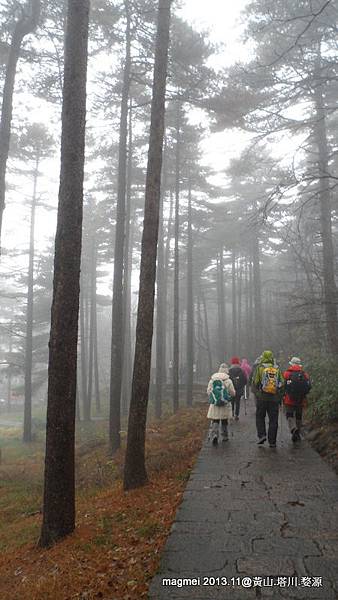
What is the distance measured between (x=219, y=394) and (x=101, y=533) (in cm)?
450

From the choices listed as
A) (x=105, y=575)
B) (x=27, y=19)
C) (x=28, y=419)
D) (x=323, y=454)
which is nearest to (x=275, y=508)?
(x=105, y=575)

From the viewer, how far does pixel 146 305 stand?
8172mm

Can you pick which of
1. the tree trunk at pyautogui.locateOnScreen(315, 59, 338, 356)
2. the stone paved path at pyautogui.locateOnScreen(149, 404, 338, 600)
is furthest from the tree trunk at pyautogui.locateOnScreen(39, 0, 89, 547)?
the tree trunk at pyautogui.locateOnScreen(315, 59, 338, 356)

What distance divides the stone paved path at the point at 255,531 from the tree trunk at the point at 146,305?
1300 millimetres

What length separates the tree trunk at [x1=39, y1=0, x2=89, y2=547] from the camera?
6.09 meters

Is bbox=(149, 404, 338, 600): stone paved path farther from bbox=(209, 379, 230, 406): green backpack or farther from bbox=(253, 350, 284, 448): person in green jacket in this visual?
bbox=(209, 379, 230, 406): green backpack

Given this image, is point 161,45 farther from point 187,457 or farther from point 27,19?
point 187,457

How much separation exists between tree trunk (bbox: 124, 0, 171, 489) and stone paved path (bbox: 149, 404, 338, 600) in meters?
1.30

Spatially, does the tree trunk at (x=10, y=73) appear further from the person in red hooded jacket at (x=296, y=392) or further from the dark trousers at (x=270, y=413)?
the person in red hooded jacket at (x=296, y=392)

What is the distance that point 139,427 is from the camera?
794 centimetres

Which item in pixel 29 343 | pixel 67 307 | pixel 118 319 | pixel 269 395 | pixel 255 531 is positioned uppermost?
pixel 118 319

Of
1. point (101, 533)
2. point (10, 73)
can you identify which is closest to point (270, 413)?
point (101, 533)

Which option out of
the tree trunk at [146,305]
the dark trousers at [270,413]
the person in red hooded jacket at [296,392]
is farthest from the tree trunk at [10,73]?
the person in red hooded jacket at [296,392]

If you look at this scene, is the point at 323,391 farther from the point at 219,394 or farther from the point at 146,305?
the point at 146,305
